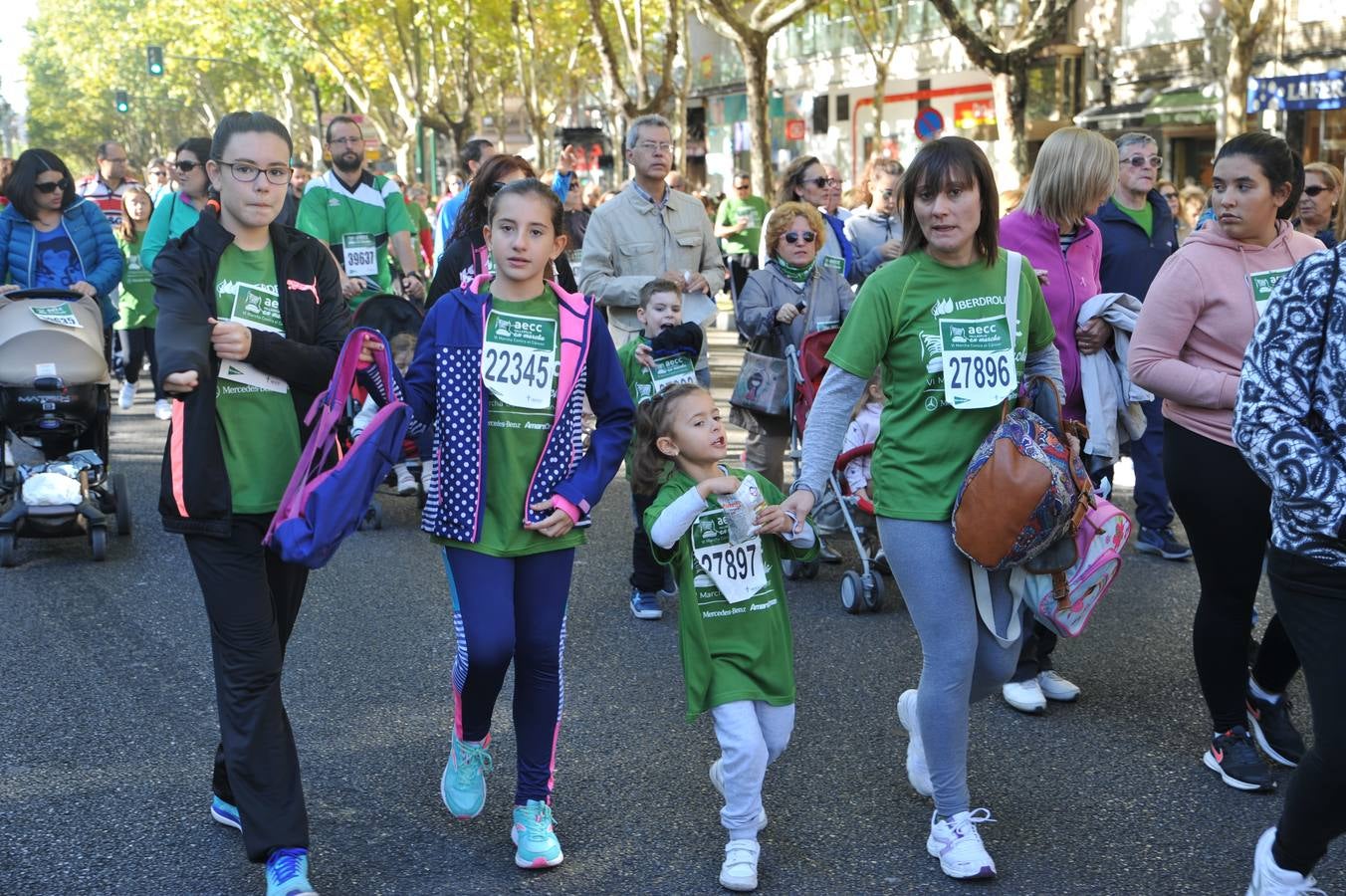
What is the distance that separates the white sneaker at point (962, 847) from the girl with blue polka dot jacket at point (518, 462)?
1.05 meters

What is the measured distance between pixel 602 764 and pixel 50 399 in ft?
15.1

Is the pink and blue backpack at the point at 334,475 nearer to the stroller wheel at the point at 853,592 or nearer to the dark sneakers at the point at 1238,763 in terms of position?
the dark sneakers at the point at 1238,763

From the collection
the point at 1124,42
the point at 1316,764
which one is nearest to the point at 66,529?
the point at 1316,764

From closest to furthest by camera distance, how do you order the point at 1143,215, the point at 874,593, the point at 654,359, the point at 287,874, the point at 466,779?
the point at 287,874, the point at 466,779, the point at 654,359, the point at 874,593, the point at 1143,215

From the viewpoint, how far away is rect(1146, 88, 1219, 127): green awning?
31391mm

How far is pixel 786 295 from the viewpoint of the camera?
25.8ft

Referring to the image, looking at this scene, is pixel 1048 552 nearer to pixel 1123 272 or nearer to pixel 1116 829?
pixel 1116 829

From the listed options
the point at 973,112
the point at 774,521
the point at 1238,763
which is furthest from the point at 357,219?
the point at 973,112

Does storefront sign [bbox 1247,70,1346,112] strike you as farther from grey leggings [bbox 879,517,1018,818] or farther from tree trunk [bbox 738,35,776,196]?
grey leggings [bbox 879,517,1018,818]

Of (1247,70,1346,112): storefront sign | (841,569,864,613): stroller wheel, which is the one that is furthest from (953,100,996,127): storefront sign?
(841,569,864,613): stroller wheel

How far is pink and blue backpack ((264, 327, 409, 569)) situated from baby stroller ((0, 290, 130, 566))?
488 centimetres

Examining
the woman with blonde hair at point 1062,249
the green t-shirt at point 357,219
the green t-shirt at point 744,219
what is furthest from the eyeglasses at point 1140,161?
the green t-shirt at point 744,219

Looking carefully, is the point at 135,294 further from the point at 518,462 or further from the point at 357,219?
the point at 518,462

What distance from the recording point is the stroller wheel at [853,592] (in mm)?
7074
